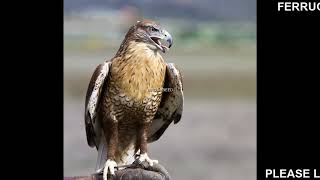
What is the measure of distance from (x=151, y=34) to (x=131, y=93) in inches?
12.9

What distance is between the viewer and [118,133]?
4.98 metres

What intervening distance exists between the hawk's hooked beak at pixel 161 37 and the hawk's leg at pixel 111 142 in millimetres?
450

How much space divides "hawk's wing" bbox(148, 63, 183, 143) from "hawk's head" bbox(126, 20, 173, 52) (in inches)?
5.4

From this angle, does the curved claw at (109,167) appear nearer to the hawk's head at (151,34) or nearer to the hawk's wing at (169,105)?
the hawk's wing at (169,105)

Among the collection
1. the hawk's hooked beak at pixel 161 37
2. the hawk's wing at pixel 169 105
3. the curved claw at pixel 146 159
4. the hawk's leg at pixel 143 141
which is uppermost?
the hawk's hooked beak at pixel 161 37

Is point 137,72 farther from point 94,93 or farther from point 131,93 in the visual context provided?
point 94,93

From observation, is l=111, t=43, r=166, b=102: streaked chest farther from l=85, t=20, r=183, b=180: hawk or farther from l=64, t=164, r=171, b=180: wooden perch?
l=64, t=164, r=171, b=180: wooden perch

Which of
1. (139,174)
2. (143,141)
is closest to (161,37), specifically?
(143,141)

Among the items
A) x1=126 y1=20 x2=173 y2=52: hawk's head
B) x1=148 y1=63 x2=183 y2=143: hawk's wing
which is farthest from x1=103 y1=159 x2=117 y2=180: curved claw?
x1=126 y1=20 x2=173 y2=52: hawk's head

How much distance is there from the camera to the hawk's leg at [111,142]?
4.89 metres

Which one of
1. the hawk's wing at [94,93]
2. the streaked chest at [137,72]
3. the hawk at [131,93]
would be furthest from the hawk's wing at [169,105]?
the hawk's wing at [94,93]

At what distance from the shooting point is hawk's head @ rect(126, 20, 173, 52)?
4.83 meters
